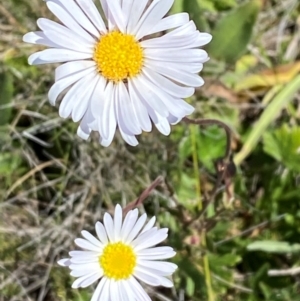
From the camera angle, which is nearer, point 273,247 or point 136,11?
point 136,11

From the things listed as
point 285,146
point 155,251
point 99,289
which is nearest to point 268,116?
point 285,146

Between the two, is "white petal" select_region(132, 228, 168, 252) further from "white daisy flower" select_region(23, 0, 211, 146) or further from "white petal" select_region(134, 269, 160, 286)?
"white daisy flower" select_region(23, 0, 211, 146)

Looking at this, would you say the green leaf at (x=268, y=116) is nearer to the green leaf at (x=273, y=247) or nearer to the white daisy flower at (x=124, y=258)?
the green leaf at (x=273, y=247)

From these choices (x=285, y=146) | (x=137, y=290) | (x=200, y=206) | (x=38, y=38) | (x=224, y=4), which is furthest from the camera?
(x=224, y=4)

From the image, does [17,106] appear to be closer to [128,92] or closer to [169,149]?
[169,149]

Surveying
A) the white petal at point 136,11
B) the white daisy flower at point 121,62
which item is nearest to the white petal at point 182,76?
the white daisy flower at point 121,62

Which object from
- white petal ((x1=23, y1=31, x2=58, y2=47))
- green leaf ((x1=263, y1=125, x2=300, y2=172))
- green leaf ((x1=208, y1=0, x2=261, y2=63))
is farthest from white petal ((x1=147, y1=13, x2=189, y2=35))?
green leaf ((x1=263, y1=125, x2=300, y2=172))

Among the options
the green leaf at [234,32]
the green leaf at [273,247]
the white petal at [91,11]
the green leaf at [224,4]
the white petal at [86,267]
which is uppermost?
the green leaf at [224,4]

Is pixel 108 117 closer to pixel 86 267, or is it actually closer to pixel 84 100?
pixel 84 100
